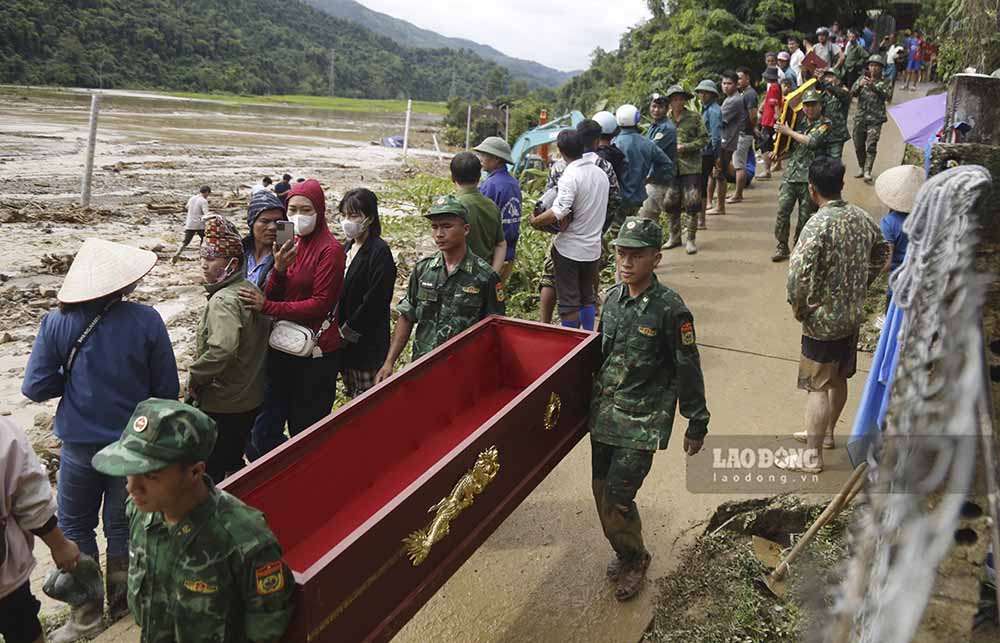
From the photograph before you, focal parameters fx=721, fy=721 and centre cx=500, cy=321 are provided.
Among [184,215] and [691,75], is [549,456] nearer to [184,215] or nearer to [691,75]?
[184,215]

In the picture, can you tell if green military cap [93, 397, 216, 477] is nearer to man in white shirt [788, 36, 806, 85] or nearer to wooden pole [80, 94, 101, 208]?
wooden pole [80, 94, 101, 208]

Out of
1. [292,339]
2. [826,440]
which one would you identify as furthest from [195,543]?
[826,440]

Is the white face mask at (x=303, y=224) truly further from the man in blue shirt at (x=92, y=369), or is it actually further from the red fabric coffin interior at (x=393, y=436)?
the red fabric coffin interior at (x=393, y=436)

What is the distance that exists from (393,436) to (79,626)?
1.63m

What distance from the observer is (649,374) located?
3.07m

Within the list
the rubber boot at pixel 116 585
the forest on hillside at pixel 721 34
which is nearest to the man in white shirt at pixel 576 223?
the rubber boot at pixel 116 585

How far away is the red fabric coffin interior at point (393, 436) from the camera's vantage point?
271cm

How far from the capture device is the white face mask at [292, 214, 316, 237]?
3.73m

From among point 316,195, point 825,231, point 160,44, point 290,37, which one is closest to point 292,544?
point 316,195

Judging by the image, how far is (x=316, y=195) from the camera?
380 cm

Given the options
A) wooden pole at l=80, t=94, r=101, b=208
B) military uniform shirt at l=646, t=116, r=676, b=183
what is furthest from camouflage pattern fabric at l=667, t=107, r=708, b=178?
wooden pole at l=80, t=94, r=101, b=208

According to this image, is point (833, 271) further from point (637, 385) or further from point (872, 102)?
point (872, 102)

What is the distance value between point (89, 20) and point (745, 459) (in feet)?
212

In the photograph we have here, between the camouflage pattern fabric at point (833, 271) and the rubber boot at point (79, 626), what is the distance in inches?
146
